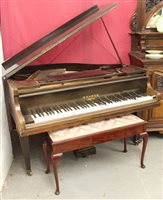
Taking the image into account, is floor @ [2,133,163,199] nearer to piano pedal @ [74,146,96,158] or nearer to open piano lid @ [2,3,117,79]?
piano pedal @ [74,146,96,158]

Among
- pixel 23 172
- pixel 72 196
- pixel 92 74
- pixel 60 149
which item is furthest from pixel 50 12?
pixel 72 196

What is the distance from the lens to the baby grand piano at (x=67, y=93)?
1.80m

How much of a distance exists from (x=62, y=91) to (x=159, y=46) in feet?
4.36

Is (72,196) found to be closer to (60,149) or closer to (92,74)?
(60,149)

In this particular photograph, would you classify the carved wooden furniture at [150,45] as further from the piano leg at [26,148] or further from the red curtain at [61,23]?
the piano leg at [26,148]

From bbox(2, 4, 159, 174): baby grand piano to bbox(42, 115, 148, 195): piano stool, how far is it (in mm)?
80

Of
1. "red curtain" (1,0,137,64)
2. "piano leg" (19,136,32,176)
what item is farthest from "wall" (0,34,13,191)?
"red curtain" (1,0,137,64)

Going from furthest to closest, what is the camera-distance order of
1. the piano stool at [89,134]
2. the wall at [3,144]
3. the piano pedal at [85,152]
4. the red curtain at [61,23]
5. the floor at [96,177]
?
the red curtain at [61,23]
the piano pedal at [85,152]
the wall at [3,144]
the floor at [96,177]
the piano stool at [89,134]

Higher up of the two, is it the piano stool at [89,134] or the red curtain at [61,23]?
the red curtain at [61,23]

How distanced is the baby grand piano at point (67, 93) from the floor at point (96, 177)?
0.65ft

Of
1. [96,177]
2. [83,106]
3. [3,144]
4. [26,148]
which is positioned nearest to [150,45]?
[83,106]

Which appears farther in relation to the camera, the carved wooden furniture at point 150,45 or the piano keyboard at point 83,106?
the carved wooden furniture at point 150,45

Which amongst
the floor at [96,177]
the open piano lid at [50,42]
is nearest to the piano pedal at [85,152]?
the floor at [96,177]

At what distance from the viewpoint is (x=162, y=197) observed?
191cm
